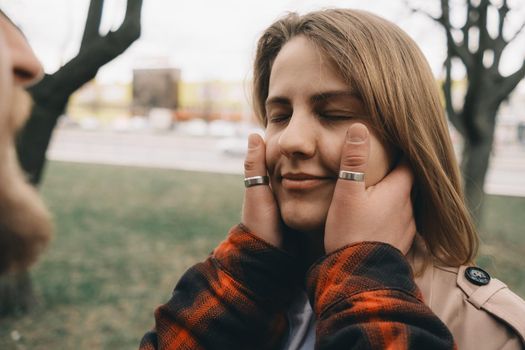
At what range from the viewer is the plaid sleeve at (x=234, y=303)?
1.21 m

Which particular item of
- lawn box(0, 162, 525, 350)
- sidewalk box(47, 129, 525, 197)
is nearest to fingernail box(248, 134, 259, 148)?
lawn box(0, 162, 525, 350)

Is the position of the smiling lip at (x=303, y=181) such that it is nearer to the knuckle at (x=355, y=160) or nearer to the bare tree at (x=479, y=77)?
the knuckle at (x=355, y=160)

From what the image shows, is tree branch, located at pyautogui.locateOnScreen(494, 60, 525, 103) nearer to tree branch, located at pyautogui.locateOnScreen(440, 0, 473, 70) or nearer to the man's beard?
tree branch, located at pyautogui.locateOnScreen(440, 0, 473, 70)

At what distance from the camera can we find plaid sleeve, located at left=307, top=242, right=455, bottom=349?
0.92 metres

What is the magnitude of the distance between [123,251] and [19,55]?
20.7 ft

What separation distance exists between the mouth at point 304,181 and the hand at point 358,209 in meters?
0.08

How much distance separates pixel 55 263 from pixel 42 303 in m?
1.31

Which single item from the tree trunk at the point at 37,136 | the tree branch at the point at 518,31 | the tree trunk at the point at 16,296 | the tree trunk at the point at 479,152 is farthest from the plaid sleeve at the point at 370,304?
the tree branch at the point at 518,31

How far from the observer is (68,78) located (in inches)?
145

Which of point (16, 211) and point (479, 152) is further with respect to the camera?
point (479, 152)

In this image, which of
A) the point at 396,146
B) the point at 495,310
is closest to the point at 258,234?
the point at 396,146

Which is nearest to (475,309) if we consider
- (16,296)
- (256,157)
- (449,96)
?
(256,157)

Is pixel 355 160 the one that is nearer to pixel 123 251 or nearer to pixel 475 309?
pixel 475 309

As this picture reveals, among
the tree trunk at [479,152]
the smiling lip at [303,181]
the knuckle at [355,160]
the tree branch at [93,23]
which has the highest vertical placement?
the tree branch at [93,23]
